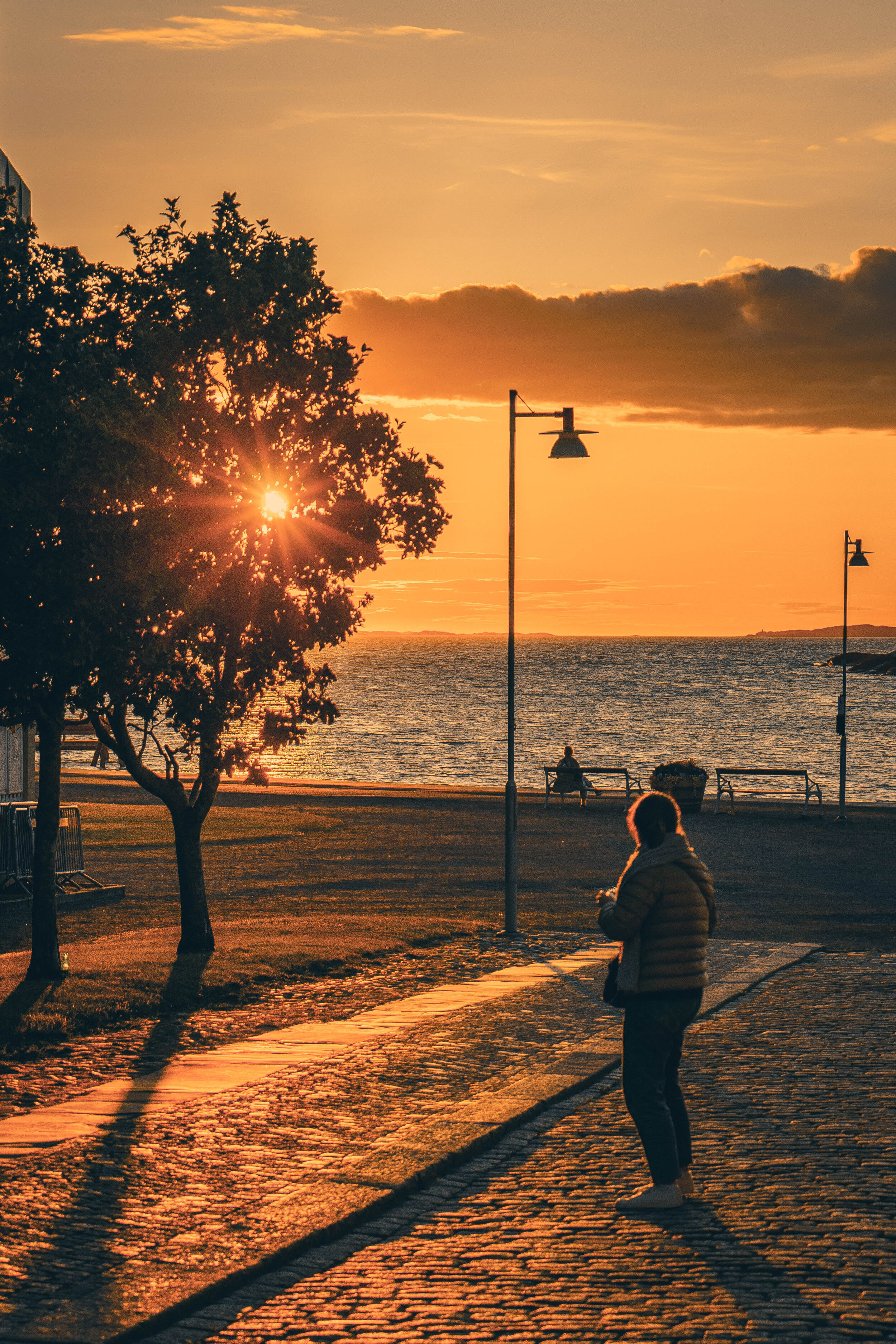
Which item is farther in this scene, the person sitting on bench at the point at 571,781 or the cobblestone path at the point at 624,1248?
the person sitting on bench at the point at 571,781

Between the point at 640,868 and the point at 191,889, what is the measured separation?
8.74 metres

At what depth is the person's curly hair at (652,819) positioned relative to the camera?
244 inches

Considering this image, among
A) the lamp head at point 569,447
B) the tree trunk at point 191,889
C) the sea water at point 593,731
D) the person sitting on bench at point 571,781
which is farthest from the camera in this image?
the sea water at point 593,731

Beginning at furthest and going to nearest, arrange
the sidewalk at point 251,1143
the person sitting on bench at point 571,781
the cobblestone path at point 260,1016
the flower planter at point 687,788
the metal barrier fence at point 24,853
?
the person sitting on bench at point 571,781
the flower planter at point 687,788
the metal barrier fence at point 24,853
the cobblestone path at point 260,1016
the sidewalk at point 251,1143

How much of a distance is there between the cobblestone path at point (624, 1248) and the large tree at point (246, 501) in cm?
641

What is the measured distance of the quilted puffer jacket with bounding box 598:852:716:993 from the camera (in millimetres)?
6086

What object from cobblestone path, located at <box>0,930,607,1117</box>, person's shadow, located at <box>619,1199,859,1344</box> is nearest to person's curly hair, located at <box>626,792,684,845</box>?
person's shadow, located at <box>619,1199,859,1344</box>

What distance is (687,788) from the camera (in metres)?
35.9

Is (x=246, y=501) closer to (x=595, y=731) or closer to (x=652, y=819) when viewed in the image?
(x=652, y=819)

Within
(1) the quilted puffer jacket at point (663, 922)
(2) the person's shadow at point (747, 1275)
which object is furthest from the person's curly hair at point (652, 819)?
(2) the person's shadow at point (747, 1275)

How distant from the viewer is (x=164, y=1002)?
11.4m

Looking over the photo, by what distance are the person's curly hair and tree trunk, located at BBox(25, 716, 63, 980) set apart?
733cm

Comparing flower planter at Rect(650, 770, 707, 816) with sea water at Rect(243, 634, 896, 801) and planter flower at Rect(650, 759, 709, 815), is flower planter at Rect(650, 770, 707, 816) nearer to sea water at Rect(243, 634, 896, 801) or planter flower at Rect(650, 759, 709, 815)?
planter flower at Rect(650, 759, 709, 815)

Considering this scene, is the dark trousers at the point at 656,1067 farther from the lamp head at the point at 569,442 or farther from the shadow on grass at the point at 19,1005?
the lamp head at the point at 569,442
